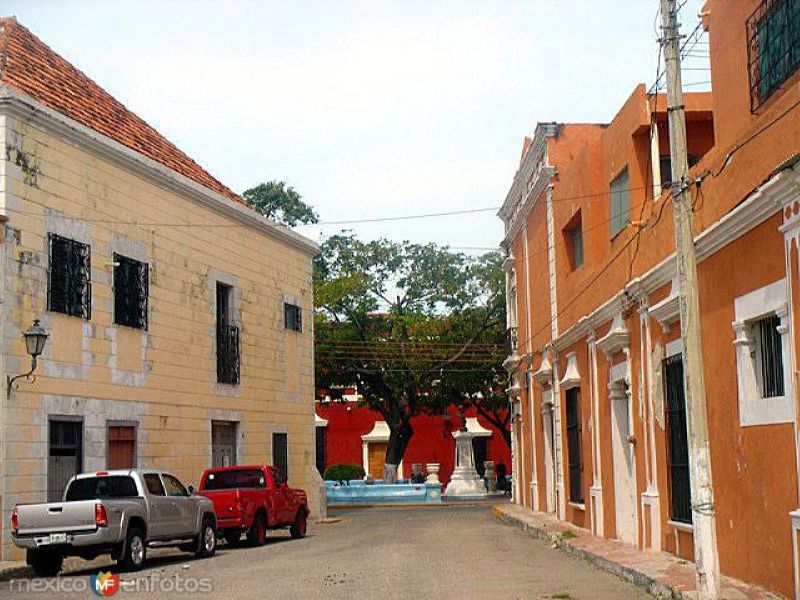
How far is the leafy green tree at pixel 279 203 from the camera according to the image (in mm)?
59062

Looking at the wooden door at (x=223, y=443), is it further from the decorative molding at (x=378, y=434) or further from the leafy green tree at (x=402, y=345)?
the decorative molding at (x=378, y=434)

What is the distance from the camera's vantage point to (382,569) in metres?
16.2

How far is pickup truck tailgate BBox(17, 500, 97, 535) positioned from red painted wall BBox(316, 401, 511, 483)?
40948 mm

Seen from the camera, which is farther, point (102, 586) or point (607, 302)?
point (607, 302)

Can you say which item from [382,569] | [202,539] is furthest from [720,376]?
[202,539]

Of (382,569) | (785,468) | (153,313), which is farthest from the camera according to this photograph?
(153,313)

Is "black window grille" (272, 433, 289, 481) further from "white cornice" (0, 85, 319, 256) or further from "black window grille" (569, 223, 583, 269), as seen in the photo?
"black window grille" (569, 223, 583, 269)

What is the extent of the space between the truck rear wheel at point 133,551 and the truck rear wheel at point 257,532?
4.77m

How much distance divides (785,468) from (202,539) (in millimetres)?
11113

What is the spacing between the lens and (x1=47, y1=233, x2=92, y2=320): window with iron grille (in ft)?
66.6

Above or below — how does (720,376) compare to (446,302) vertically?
below

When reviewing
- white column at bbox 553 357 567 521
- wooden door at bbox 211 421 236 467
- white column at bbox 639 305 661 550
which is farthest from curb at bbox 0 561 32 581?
white column at bbox 553 357 567 521

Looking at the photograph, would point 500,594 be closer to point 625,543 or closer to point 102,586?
point 102,586

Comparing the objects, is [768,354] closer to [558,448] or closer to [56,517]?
[56,517]
